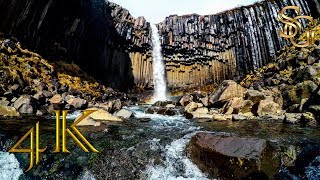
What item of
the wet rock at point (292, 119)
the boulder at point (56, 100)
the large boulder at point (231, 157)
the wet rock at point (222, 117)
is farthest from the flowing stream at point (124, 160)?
the boulder at point (56, 100)

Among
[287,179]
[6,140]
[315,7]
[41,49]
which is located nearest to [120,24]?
[41,49]

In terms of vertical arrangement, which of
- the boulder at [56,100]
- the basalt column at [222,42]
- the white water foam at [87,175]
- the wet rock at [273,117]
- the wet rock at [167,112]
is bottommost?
the white water foam at [87,175]

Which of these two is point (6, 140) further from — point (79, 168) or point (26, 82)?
point (26, 82)

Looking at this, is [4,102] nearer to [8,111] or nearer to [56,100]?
[8,111]

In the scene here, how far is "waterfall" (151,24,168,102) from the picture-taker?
1586 inches

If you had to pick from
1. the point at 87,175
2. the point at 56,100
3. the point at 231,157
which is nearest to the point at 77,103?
the point at 56,100

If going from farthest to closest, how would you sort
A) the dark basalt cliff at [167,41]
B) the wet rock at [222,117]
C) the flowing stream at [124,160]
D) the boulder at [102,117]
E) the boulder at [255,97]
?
the dark basalt cliff at [167,41], the boulder at [255,97], the wet rock at [222,117], the boulder at [102,117], the flowing stream at [124,160]

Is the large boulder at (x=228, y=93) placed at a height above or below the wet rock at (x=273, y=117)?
above

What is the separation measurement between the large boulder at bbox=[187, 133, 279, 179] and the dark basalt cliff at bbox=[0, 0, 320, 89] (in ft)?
70.3

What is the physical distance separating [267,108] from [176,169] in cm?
1160

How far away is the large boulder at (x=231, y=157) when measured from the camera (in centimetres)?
704

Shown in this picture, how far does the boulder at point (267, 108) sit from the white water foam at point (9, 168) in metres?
13.7

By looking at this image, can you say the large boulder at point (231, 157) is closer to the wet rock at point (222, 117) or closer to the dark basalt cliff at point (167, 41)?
the wet rock at point (222, 117)

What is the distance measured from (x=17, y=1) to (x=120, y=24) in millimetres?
17854
